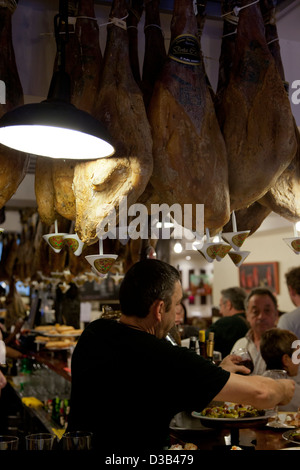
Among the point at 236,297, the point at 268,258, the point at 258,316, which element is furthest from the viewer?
the point at 268,258

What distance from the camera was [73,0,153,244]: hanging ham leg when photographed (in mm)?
1769

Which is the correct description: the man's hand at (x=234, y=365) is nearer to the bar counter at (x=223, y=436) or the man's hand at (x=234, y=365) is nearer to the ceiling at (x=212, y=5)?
the bar counter at (x=223, y=436)

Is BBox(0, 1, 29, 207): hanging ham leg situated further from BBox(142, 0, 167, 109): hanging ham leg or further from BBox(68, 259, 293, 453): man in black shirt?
BBox(68, 259, 293, 453): man in black shirt

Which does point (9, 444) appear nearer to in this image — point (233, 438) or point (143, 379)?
point (143, 379)

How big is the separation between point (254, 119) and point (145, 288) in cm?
91

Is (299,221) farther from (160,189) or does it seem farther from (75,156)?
(75,156)

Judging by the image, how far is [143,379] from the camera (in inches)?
81.7

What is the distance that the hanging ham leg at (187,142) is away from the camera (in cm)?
187

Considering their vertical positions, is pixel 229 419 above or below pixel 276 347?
below

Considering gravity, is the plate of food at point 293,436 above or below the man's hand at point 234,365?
below

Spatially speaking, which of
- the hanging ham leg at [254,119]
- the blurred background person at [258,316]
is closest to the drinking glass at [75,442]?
the hanging ham leg at [254,119]

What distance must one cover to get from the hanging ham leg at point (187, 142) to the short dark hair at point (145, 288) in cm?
48

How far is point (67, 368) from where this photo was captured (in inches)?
184

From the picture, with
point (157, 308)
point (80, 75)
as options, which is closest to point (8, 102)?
point (80, 75)
